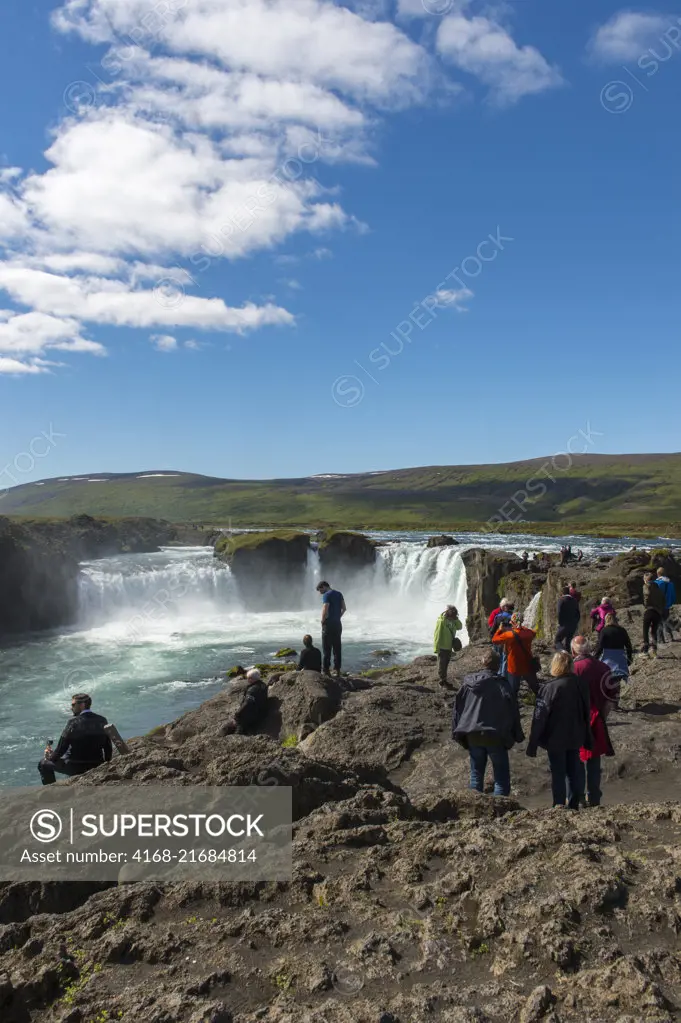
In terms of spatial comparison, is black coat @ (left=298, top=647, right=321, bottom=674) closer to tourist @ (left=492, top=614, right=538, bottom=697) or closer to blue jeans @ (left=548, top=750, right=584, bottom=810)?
tourist @ (left=492, top=614, right=538, bottom=697)

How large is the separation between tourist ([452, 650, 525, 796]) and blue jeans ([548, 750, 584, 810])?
0.59 m

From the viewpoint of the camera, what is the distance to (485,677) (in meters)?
9.73

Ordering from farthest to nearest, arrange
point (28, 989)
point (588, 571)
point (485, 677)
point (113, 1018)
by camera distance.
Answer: point (588, 571) → point (485, 677) → point (28, 989) → point (113, 1018)

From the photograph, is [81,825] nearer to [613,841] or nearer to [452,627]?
[613,841]

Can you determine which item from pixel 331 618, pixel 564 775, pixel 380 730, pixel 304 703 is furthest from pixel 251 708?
pixel 564 775

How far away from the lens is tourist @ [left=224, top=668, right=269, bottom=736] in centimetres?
1541

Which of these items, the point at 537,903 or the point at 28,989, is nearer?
the point at 28,989

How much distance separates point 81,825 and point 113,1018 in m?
3.18

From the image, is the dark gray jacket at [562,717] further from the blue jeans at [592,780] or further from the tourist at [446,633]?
the tourist at [446,633]

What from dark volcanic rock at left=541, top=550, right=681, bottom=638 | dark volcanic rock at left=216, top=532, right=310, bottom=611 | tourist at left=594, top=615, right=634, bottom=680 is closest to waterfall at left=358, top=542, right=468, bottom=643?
dark volcanic rock at left=216, top=532, right=310, bottom=611

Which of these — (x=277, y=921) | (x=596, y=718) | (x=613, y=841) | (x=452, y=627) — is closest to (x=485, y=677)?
(x=596, y=718)

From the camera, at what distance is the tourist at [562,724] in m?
9.23

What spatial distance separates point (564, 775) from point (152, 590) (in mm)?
59858

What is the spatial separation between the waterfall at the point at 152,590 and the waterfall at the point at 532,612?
36.1 meters
